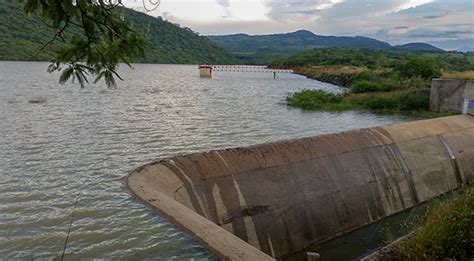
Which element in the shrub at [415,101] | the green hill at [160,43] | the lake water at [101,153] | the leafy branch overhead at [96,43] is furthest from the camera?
the green hill at [160,43]

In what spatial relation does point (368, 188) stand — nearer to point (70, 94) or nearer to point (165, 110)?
point (165, 110)

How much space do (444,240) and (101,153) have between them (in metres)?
11.5

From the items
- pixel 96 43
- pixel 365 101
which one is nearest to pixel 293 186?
pixel 96 43

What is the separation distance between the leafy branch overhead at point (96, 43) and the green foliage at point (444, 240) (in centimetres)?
472

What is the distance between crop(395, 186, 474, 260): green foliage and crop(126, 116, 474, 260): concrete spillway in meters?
2.38

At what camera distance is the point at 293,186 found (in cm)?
1053

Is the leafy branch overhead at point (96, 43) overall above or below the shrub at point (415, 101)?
above

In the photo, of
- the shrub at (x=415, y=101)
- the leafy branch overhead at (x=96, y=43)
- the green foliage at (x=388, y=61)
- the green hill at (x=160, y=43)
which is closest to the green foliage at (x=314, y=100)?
the shrub at (x=415, y=101)

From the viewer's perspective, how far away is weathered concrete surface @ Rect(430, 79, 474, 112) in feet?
93.8

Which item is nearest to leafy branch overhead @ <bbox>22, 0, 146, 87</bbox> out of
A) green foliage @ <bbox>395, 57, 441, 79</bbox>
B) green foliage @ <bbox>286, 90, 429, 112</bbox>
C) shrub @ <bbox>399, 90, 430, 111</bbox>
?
green foliage @ <bbox>286, 90, 429, 112</bbox>

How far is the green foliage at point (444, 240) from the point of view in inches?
236

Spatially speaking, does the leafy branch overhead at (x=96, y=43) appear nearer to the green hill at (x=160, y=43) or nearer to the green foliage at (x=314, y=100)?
the green foliage at (x=314, y=100)

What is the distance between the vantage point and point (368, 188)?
39.8 ft

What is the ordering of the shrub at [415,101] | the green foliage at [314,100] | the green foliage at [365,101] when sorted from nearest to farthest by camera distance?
the shrub at [415,101]
the green foliage at [365,101]
the green foliage at [314,100]
